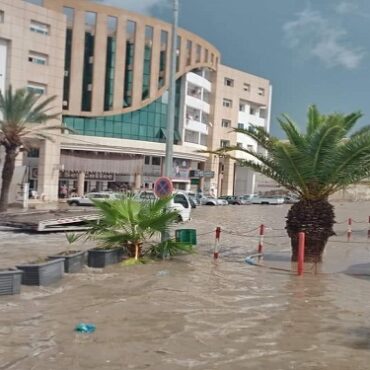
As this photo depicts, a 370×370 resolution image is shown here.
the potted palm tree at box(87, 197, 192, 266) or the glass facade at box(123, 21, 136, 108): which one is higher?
the glass facade at box(123, 21, 136, 108)

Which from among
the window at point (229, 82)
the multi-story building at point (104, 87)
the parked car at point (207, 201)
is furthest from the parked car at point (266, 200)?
the window at point (229, 82)

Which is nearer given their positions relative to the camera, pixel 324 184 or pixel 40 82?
pixel 324 184

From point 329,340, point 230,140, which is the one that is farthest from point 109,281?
point 230,140

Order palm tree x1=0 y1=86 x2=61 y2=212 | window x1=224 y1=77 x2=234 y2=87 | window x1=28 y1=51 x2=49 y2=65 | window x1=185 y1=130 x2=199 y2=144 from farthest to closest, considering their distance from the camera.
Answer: window x1=224 y1=77 x2=234 y2=87
window x1=185 y1=130 x2=199 y2=144
window x1=28 y1=51 x2=49 y2=65
palm tree x1=0 y1=86 x2=61 y2=212

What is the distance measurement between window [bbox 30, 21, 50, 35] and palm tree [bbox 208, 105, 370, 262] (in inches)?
1642

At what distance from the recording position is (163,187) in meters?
14.5

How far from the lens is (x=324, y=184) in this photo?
14719 millimetres

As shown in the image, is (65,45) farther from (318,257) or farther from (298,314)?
(298,314)

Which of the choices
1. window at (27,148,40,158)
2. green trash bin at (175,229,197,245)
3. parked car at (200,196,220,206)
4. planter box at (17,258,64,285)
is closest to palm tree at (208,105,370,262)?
green trash bin at (175,229,197,245)

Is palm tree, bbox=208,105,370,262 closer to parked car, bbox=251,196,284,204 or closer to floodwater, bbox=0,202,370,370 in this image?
floodwater, bbox=0,202,370,370

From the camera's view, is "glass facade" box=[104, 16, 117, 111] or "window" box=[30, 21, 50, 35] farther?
"glass facade" box=[104, 16, 117, 111]

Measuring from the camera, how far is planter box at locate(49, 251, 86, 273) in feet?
37.9

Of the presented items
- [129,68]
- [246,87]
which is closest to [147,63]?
[129,68]

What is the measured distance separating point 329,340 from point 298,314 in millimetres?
1549
